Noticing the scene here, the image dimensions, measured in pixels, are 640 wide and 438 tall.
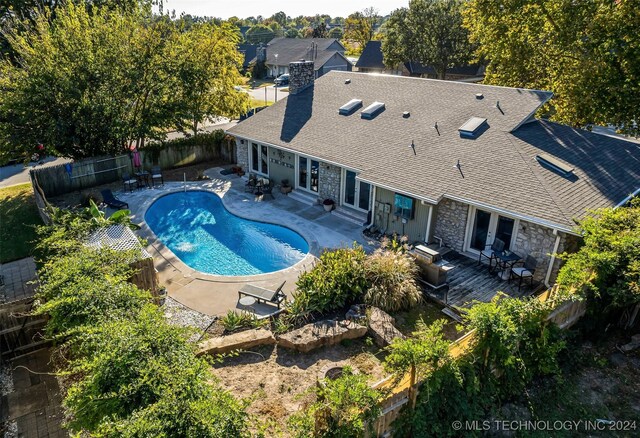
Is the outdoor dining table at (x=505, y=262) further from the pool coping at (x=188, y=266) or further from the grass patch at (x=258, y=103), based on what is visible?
the grass patch at (x=258, y=103)

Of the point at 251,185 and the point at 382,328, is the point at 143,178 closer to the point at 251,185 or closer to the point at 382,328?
the point at 251,185

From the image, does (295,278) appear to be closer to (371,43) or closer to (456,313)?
(456,313)

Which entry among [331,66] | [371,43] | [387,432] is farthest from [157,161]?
[371,43]

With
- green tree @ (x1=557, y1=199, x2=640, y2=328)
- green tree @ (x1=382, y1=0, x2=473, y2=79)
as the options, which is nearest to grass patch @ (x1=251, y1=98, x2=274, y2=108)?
green tree @ (x1=382, y1=0, x2=473, y2=79)

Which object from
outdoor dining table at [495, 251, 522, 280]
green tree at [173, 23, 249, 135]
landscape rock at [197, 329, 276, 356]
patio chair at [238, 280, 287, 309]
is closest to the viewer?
landscape rock at [197, 329, 276, 356]

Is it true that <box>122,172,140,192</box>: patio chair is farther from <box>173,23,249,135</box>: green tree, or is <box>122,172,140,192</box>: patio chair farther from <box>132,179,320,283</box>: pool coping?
<box>173,23,249,135</box>: green tree

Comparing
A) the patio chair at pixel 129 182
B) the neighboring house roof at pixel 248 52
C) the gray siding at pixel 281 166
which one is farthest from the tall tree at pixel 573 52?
the neighboring house roof at pixel 248 52
